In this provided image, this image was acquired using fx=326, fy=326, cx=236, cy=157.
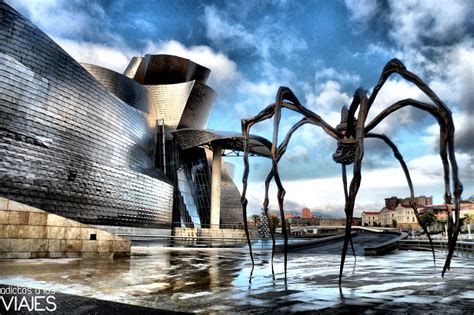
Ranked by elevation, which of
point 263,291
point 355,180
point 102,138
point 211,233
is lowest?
point 211,233

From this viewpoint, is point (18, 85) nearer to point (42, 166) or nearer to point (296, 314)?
point (42, 166)

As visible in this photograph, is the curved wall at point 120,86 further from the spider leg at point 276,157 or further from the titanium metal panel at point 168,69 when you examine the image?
the spider leg at point 276,157

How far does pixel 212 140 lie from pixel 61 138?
19286 millimetres

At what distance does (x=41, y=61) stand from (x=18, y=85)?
300cm

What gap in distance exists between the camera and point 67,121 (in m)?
26.4

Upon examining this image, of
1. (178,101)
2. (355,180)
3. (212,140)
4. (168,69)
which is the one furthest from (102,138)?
(355,180)

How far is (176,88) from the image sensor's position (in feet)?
164

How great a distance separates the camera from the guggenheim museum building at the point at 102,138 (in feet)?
72.6

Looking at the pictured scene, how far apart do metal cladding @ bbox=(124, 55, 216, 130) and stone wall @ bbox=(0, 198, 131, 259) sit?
3802cm

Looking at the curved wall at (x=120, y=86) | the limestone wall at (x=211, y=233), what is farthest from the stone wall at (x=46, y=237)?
the curved wall at (x=120, y=86)

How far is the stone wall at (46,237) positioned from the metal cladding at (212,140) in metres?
28.6

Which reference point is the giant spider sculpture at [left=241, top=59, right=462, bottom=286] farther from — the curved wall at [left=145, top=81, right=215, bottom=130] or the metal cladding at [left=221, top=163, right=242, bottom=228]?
the metal cladding at [left=221, top=163, right=242, bottom=228]

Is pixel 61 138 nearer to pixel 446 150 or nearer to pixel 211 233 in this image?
pixel 211 233

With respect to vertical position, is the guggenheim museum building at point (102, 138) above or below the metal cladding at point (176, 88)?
below
